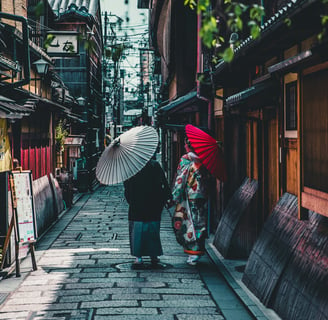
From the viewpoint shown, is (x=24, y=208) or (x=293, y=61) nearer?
(x=293, y=61)

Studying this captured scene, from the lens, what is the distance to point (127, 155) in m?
11.0

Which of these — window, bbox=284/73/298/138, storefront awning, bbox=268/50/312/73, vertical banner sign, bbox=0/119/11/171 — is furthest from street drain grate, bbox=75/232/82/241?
storefront awning, bbox=268/50/312/73

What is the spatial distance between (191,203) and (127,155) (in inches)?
67.0

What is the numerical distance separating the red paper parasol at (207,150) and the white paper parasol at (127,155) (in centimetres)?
77

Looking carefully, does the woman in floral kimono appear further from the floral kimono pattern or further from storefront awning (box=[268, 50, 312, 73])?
storefront awning (box=[268, 50, 312, 73])

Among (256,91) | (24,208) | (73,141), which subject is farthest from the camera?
(73,141)

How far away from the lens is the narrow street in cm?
840

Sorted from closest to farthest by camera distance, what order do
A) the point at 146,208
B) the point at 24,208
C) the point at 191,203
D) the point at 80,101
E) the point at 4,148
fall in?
the point at 24,208 → the point at 146,208 → the point at 191,203 → the point at 4,148 → the point at 80,101

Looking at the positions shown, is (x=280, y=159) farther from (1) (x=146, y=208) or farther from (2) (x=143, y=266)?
(2) (x=143, y=266)

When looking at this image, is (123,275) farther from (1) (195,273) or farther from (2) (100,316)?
(2) (100,316)

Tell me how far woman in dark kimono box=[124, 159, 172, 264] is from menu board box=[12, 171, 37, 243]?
2044 millimetres

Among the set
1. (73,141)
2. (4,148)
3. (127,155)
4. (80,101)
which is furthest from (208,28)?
(80,101)

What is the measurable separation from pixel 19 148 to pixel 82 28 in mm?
21652

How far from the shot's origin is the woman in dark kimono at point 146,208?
446 inches
